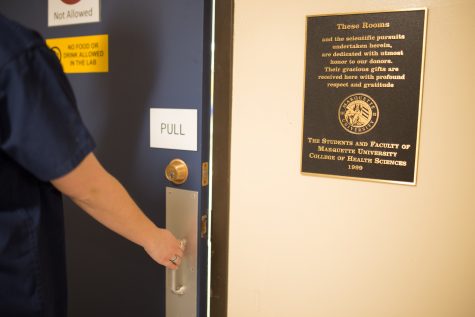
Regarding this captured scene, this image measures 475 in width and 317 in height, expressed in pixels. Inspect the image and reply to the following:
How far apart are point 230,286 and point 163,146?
1.80ft

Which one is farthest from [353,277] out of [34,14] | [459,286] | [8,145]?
[34,14]

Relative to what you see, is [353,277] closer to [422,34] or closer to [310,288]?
[310,288]

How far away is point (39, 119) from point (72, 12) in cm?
72

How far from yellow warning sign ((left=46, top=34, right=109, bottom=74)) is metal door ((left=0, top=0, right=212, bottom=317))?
0.06 feet

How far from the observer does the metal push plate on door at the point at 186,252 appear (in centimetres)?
106

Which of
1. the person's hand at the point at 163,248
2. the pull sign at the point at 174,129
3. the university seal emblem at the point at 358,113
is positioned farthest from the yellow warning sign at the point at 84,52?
the university seal emblem at the point at 358,113

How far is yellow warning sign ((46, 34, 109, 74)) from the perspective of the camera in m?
1.13

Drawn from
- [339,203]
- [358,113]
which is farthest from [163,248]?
[358,113]

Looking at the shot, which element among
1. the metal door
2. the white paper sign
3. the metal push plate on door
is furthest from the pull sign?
the white paper sign

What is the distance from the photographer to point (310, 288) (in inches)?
44.9

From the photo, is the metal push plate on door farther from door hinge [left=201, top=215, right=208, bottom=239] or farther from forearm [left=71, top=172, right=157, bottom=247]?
forearm [left=71, top=172, right=157, bottom=247]

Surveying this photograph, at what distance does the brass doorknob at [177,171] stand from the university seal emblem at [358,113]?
0.48m

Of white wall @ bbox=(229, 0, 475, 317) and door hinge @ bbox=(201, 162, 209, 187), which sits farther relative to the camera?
door hinge @ bbox=(201, 162, 209, 187)

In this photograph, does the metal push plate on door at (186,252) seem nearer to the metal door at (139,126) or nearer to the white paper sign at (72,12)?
the metal door at (139,126)
